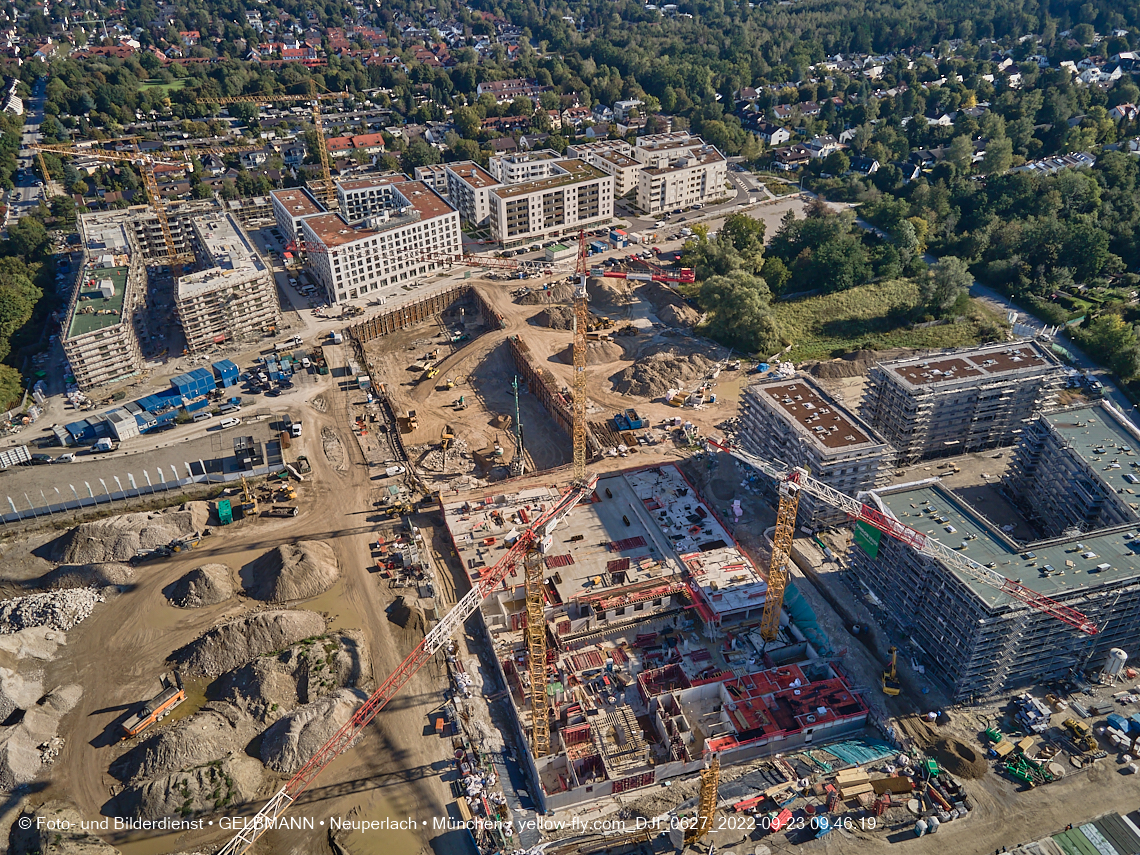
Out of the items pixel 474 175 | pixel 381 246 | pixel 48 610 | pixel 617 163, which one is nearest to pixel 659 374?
pixel 381 246

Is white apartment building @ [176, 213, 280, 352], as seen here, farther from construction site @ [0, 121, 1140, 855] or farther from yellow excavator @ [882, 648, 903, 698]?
yellow excavator @ [882, 648, 903, 698]

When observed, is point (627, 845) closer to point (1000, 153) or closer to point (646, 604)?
point (646, 604)

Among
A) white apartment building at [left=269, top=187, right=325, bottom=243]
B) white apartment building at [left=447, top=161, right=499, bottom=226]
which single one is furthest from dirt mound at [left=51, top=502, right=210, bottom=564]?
white apartment building at [left=447, top=161, right=499, bottom=226]

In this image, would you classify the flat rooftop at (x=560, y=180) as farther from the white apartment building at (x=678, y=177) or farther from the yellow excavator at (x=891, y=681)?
the yellow excavator at (x=891, y=681)

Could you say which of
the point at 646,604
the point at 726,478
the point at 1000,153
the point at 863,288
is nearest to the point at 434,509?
the point at 646,604

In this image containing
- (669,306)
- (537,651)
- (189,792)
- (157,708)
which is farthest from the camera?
(669,306)

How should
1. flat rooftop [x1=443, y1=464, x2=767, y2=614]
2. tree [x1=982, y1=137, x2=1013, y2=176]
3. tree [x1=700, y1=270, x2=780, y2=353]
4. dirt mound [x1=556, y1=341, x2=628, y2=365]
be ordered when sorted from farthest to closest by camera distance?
tree [x1=982, y1=137, x2=1013, y2=176], dirt mound [x1=556, y1=341, x2=628, y2=365], tree [x1=700, y1=270, x2=780, y2=353], flat rooftop [x1=443, y1=464, x2=767, y2=614]

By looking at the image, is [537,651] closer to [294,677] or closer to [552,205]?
[294,677]
